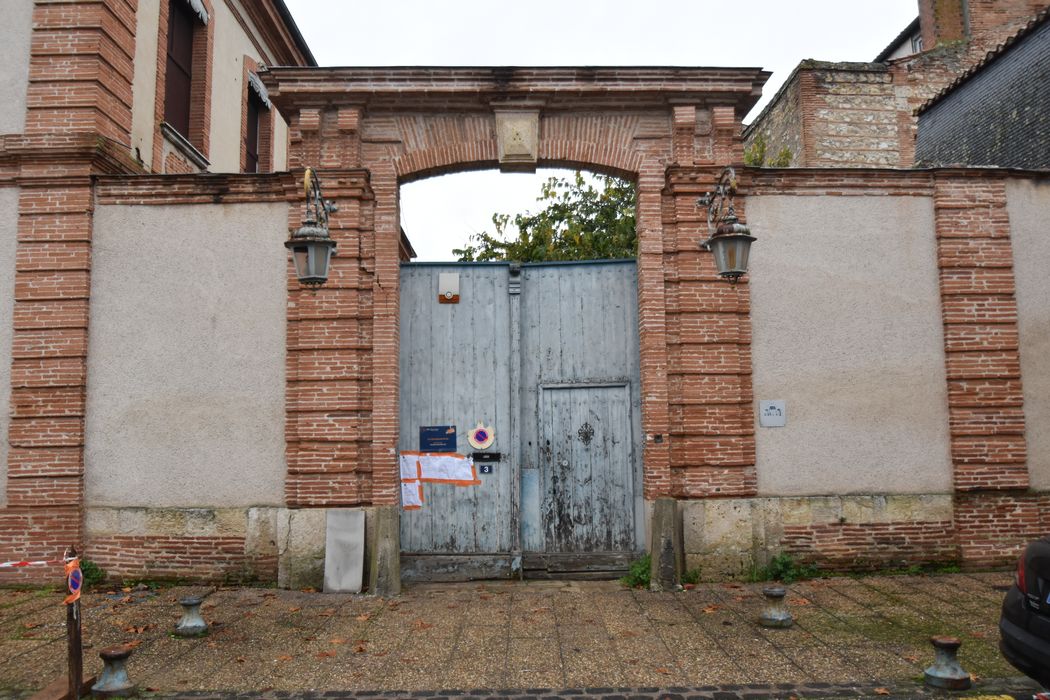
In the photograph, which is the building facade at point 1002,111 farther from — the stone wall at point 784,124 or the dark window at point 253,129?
the dark window at point 253,129

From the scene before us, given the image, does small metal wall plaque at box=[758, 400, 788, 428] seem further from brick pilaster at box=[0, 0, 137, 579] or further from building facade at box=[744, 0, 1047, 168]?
building facade at box=[744, 0, 1047, 168]

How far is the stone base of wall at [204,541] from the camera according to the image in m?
7.26

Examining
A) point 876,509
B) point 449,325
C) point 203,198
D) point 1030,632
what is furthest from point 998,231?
point 203,198

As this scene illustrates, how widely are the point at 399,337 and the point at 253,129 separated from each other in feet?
25.3

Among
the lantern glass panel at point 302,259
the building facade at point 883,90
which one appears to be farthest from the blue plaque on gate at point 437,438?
the building facade at point 883,90

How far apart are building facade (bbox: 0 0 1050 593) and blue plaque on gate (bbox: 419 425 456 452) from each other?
50cm

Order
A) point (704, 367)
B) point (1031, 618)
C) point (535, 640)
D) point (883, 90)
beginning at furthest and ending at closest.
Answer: point (883, 90)
point (704, 367)
point (535, 640)
point (1031, 618)

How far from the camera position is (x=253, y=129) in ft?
44.2

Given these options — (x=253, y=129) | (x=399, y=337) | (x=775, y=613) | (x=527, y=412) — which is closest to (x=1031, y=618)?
(x=775, y=613)

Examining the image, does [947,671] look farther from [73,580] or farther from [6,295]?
[6,295]

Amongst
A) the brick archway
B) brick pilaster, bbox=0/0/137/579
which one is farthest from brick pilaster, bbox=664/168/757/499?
brick pilaster, bbox=0/0/137/579

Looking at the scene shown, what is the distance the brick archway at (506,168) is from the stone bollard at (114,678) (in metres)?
2.70

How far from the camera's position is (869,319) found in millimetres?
7727

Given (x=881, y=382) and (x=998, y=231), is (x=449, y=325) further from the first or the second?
(x=998, y=231)
